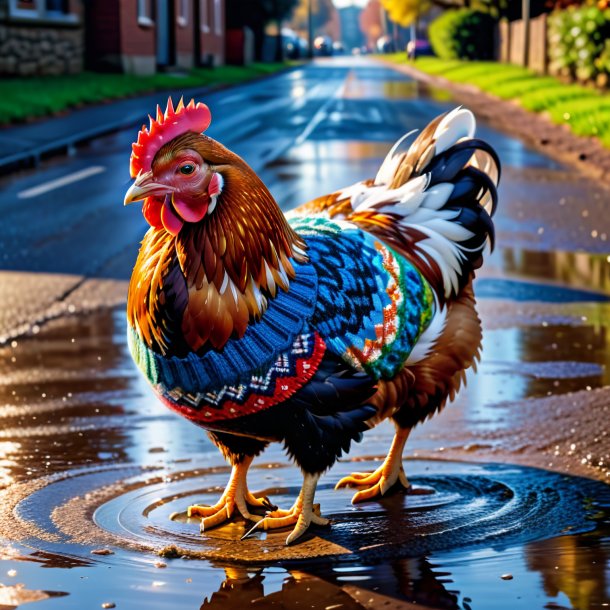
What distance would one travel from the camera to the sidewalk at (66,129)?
19.6 metres

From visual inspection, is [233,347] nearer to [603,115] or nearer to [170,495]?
[170,495]

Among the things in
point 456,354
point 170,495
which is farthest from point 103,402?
point 456,354

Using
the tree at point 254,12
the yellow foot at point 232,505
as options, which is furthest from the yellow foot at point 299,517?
the tree at point 254,12

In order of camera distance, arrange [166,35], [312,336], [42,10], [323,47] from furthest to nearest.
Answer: [323,47] < [166,35] < [42,10] < [312,336]

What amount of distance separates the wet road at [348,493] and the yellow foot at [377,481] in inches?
2.5

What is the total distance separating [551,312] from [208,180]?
530cm

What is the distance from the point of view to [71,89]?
30.1 metres

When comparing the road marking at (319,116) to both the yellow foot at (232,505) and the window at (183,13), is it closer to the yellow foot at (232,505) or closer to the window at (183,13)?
the window at (183,13)

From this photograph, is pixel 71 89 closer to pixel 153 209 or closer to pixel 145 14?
pixel 145 14

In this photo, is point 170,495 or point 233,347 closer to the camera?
point 233,347

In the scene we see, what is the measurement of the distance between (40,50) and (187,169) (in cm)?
3017

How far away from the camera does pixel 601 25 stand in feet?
89.8

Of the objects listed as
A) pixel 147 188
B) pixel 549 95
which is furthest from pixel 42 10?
pixel 147 188

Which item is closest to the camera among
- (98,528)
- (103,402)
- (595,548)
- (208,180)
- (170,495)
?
(208,180)
